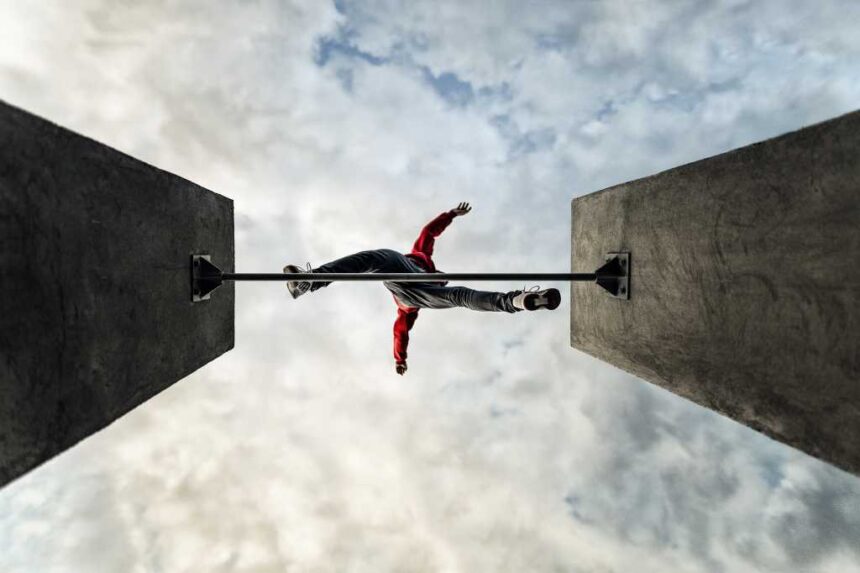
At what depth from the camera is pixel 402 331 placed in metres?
7.14

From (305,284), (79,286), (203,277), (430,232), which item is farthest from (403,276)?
(430,232)

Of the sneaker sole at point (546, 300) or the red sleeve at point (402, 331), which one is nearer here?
the sneaker sole at point (546, 300)

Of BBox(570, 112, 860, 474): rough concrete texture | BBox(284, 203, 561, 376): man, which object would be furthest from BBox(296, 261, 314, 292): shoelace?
BBox(570, 112, 860, 474): rough concrete texture

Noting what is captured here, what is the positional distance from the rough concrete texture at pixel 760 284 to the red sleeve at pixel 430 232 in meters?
2.90

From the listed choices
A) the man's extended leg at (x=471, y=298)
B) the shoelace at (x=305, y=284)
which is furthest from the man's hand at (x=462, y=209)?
the shoelace at (x=305, y=284)

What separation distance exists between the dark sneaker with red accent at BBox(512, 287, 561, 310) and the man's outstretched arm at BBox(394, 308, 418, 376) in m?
2.60

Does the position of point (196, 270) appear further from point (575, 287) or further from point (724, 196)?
point (724, 196)

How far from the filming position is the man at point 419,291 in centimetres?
492

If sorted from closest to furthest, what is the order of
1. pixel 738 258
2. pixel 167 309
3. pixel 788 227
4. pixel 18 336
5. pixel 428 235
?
pixel 18 336 < pixel 788 227 < pixel 738 258 < pixel 167 309 < pixel 428 235

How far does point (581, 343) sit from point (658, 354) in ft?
4.52

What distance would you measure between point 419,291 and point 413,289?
105mm

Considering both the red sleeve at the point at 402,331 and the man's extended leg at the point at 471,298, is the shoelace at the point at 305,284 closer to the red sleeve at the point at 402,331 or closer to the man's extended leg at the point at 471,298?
the man's extended leg at the point at 471,298

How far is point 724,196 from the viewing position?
3.56 metres

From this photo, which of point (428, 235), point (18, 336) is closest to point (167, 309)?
point (18, 336)
